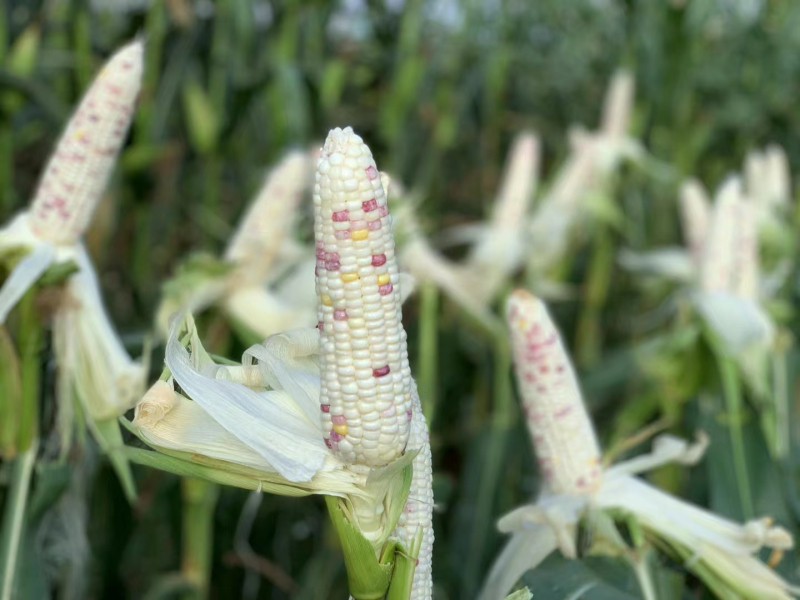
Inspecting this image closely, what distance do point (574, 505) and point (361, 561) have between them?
41 centimetres

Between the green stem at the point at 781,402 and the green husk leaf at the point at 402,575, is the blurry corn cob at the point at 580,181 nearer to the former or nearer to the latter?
the green stem at the point at 781,402

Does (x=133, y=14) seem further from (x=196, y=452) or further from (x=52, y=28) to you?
(x=196, y=452)

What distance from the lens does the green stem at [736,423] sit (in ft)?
4.66

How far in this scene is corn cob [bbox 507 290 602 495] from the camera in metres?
1.01

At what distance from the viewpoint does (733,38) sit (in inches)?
143

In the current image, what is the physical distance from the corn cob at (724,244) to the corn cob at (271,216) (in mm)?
825

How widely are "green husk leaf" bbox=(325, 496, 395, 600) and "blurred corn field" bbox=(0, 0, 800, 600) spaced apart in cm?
30

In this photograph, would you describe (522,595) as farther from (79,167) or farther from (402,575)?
(79,167)

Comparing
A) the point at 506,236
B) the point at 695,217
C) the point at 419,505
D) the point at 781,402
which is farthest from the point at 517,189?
the point at 419,505

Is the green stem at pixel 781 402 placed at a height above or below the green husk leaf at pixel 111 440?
below

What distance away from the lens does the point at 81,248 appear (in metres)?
1.20

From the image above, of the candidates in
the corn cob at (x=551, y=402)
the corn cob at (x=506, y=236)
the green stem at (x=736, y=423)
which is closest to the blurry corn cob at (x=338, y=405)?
the corn cob at (x=551, y=402)

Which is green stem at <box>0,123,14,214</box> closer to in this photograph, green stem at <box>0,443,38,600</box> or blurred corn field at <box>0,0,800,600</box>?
blurred corn field at <box>0,0,800,600</box>

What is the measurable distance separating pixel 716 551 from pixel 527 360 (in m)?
0.33
